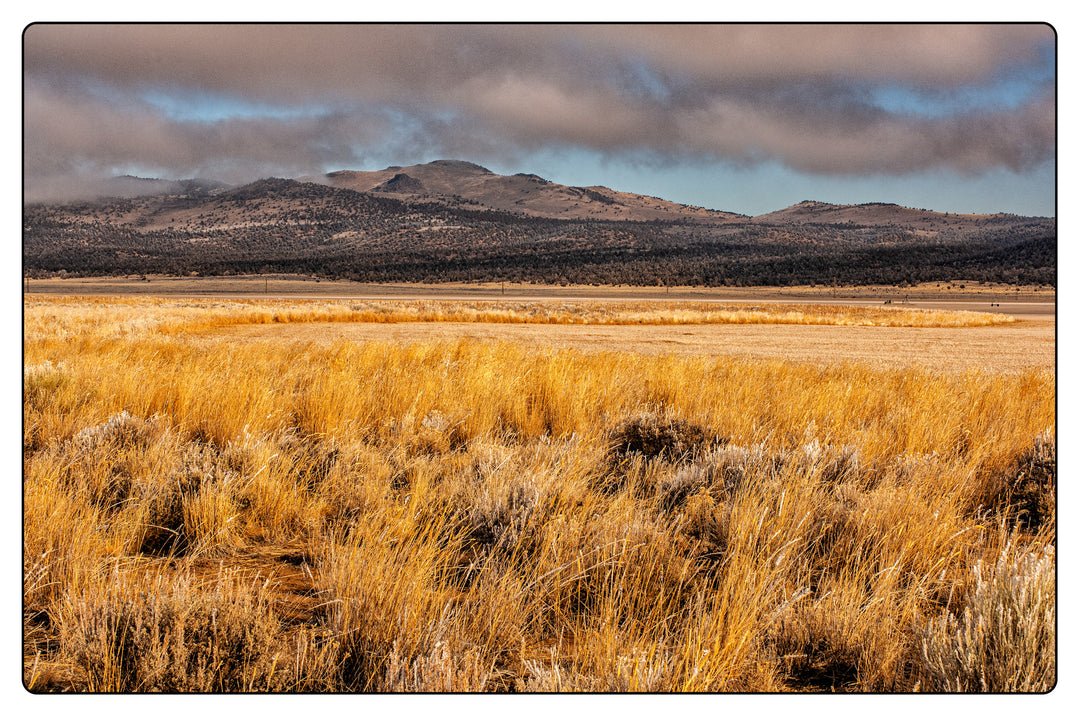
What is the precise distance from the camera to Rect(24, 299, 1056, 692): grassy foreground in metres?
2.44

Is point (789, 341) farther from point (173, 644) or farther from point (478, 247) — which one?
point (478, 247)

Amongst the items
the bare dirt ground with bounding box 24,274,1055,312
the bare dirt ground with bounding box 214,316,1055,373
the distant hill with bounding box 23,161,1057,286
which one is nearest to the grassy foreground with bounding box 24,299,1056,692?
the bare dirt ground with bounding box 214,316,1055,373

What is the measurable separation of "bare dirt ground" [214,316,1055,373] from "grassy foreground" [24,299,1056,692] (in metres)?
8.55

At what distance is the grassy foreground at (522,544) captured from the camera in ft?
Answer: 8.00

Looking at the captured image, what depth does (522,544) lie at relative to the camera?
11.7 feet

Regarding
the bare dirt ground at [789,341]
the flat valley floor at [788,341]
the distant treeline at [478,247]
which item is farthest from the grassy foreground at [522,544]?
the distant treeline at [478,247]

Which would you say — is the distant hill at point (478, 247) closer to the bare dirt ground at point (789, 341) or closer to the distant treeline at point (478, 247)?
the distant treeline at point (478, 247)

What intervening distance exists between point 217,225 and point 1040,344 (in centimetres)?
19855

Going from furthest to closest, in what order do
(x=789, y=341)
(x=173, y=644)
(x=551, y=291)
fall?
1. (x=551, y=291)
2. (x=789, y=341)
3. (x=173, y=644)

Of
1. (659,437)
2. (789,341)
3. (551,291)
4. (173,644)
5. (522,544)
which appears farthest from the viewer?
(551,291)

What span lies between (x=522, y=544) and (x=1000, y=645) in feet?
6.99

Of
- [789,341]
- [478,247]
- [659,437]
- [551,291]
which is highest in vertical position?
[478,247]

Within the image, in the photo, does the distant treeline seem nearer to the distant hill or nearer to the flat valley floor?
the distant hill

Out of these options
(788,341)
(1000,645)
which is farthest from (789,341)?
(1000,645)
